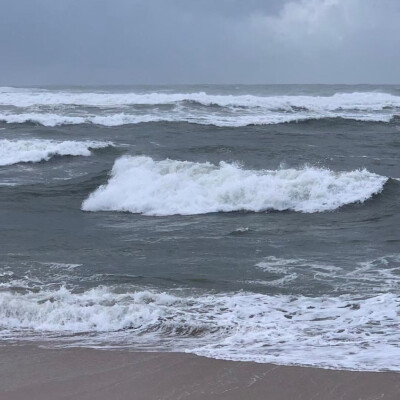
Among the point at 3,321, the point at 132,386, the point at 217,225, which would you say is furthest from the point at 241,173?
the point at 132,386

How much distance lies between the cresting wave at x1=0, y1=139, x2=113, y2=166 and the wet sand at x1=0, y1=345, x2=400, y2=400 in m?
13.4

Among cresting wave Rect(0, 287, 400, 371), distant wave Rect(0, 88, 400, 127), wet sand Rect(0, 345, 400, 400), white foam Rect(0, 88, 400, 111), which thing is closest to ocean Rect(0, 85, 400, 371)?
cresting wave Rect(0, 287, 400, 371)

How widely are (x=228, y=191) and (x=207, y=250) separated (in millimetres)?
3933

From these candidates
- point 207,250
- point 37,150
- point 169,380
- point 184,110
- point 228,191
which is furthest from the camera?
point 184,110

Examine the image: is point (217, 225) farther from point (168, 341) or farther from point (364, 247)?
point (168, 341)

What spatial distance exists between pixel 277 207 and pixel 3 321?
Answer: 7.07m

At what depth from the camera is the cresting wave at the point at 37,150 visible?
59.4ft

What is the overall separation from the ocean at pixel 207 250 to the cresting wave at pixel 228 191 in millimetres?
40

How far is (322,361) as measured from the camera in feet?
16.8

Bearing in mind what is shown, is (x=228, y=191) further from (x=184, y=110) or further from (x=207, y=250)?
(x=184, y=110)

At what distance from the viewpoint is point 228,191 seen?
12961 millimetres

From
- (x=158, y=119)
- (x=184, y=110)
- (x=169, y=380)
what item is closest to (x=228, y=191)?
(x=169, y=380)

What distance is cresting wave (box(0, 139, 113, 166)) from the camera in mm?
18094

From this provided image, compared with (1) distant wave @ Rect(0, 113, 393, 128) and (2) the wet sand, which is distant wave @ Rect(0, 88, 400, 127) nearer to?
(1) distant wave @ Rect(0, 113, 393, 128)
